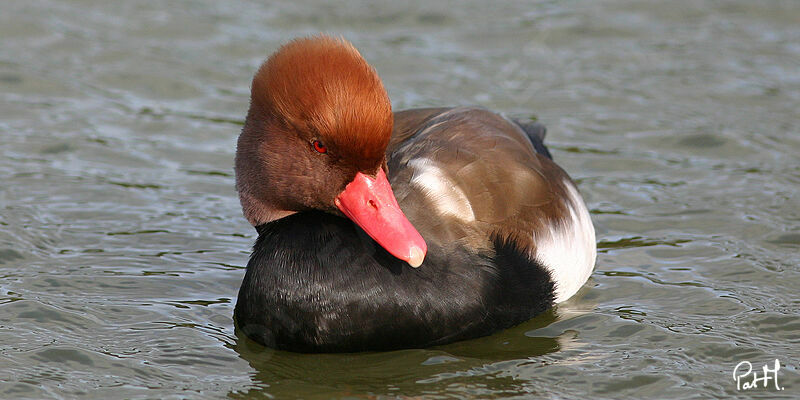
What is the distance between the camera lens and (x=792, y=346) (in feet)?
16.5

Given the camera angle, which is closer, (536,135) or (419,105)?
(536,135)

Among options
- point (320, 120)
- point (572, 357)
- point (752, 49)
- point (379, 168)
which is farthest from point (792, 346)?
point (752, 49)

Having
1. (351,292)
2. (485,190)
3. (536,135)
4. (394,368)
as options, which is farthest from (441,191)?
(536,135)

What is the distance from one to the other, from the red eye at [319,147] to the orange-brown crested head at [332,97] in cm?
3

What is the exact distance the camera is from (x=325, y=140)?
4.63 meters

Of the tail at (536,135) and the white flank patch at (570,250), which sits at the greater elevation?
the tail at (536,135)

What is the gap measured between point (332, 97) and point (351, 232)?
0.62 meters

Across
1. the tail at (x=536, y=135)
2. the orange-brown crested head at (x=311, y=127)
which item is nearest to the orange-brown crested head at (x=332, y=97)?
the orange-brown crested head at (x=311, y=127)

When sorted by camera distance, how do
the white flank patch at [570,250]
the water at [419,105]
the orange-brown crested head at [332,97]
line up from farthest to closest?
the white flank patch at [570,250] → the water at [419,105] → the orange-brown crested head at [332,97]

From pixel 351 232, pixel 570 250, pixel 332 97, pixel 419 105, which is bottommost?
pixel 570 250

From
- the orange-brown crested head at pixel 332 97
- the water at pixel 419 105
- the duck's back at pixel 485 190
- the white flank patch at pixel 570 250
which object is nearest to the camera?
the orange-brown crested head at pixel 332 97

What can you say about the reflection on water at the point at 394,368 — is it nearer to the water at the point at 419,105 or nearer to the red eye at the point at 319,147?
the water at the point at 419,105

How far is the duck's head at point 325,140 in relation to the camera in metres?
4.57

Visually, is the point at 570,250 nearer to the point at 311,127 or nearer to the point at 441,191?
the point at 441,191
